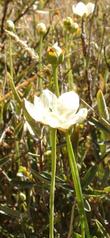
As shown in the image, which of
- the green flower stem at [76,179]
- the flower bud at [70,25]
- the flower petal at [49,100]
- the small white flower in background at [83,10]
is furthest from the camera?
the small white flower in background at [83,10]

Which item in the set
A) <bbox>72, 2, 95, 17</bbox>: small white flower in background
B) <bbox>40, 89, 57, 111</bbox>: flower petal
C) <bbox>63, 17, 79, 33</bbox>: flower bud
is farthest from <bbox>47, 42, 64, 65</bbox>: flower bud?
<bbox>72, 2, 95, 17</bbox>: small white flower in background

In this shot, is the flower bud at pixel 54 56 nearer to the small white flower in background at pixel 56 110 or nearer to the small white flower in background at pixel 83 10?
the small white flower in background at pixel 56 110

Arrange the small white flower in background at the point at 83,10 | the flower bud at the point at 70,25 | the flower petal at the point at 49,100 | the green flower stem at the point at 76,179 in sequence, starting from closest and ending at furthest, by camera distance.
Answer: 1. the green flower stem at the point at 76,179
2. the flower petal at the point at 49,100
3. the flower bud at the point at 70,25
4. the small white flower in background at the point at 83,10

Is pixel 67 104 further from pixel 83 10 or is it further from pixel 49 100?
pixel 83 10

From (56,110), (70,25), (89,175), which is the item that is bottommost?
(89,175)

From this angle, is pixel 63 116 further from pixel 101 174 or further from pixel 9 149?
pixel 9 149

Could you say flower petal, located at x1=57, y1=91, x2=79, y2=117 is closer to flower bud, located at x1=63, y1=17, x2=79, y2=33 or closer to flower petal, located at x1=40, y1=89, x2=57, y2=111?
flower petal, located at x1=40, y1=89, x2=57, y2=111

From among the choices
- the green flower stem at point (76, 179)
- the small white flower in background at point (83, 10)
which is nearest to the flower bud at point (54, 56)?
the green flower stem at point (76, 179)

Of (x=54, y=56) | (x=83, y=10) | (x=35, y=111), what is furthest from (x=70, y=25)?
(x=35, y=111)

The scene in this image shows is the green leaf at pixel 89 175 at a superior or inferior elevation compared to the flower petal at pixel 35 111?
inferior
